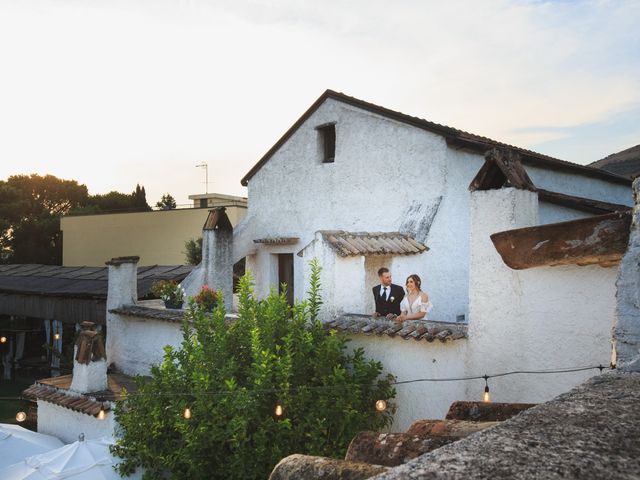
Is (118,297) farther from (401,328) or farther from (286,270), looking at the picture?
(401,328)

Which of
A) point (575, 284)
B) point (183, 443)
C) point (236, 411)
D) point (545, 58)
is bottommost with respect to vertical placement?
point (183, 443)

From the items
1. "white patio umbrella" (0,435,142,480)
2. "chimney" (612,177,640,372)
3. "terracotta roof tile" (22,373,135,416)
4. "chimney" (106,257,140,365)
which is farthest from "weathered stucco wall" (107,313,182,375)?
"chimney" (612,177,640,372)

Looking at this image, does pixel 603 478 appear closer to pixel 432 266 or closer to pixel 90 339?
pixel 432 266

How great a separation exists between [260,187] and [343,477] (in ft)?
49.2

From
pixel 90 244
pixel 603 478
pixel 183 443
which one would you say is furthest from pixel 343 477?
pixel 90 244

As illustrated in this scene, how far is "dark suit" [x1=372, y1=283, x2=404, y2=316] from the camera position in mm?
9227

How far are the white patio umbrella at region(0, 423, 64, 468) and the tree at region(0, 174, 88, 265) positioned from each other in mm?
30945

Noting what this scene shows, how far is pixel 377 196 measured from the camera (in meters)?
13.5

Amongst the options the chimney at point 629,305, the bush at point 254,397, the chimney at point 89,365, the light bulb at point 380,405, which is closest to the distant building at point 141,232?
the chimney at point 89,365

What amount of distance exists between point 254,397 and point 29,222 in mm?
40146

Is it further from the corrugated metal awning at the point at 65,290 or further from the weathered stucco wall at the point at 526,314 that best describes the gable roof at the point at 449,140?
the weathered stucco wall at the point at 526,314

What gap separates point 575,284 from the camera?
5.95 meters

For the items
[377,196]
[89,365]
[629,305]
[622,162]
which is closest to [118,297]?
[89,365]

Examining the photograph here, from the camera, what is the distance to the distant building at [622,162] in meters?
21.7
